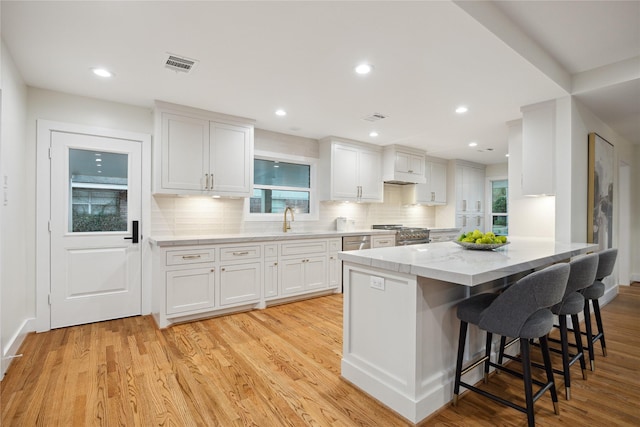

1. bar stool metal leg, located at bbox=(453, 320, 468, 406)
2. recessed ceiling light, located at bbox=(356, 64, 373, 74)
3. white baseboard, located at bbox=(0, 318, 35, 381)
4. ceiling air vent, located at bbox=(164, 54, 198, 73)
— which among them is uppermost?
ceiling air vent, located at bbox=(164, 54, 198, 73)

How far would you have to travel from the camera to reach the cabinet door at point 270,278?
3881mm

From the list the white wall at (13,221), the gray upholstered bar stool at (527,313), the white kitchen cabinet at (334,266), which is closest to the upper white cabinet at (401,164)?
the white kitchen cabinet at (334,266)

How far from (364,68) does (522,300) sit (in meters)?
2.07

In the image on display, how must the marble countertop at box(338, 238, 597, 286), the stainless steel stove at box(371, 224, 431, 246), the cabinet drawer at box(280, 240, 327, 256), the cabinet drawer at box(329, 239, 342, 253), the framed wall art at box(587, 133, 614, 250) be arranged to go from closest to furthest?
the marble countertop at box(338, 238, 597, 286)
the framed wall art at box(587, 133, 614, 250)
the cabinet drawer at box(280, 240, 327, 256)
the cabinet drawer at box(329, 239, 342, 253)
the stainless steel stove at box(371, 224, 431, 246)

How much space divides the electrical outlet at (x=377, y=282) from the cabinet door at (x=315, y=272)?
2300mm

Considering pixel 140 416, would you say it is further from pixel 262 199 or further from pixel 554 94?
pixel 554 94

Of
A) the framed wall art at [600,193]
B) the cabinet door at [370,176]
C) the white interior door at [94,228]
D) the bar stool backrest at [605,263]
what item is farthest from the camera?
the cabinet door at [370,176]

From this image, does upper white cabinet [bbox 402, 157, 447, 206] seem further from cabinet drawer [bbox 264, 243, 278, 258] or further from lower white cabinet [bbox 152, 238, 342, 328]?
cabinet drawer [bbox 264, 243, 278, 258]

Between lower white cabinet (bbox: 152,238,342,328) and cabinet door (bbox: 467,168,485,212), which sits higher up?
cabinet door (bbox: 467,168,485,212)

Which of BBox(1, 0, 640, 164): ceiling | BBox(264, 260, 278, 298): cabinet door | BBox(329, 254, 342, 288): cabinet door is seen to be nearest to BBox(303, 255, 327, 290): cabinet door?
BBox(329, 254, 342, 288): cabinet door

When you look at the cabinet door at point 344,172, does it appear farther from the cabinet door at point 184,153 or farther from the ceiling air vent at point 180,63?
the ceiling air vent at point 180,63

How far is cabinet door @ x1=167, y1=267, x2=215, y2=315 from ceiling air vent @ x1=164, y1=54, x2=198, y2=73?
6.34 ft

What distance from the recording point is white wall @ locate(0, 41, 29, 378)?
7.68 ft

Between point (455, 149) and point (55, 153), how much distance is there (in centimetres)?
585
